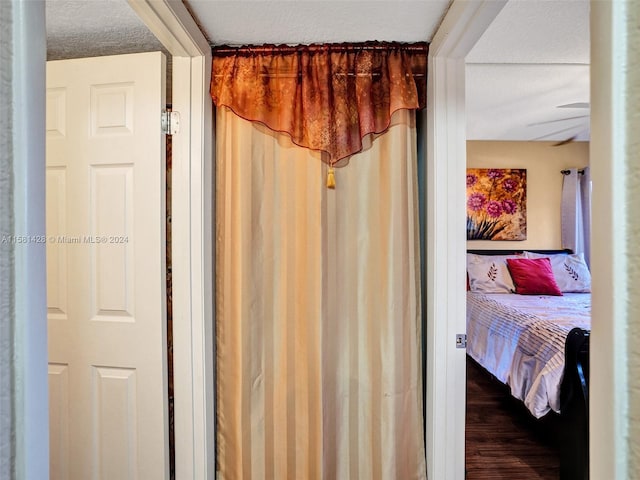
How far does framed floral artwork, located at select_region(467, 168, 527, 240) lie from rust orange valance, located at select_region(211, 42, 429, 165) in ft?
9.13

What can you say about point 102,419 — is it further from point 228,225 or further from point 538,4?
point 538,4

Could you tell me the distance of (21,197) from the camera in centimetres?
48

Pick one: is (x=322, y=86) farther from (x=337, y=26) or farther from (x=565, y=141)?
→ (x=565, y=141)

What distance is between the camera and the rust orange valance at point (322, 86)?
4.36 ft

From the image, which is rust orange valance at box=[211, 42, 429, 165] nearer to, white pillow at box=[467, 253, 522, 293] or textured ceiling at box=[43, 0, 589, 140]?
textured ceiling at box=[43, 0, 589, 140]

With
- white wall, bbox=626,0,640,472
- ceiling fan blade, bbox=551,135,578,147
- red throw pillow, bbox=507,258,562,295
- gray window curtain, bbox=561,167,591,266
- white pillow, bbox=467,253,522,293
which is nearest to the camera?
white wall, bbox=626,0,640,472

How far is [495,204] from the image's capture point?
3742 mm

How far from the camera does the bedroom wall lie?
12.4 feet

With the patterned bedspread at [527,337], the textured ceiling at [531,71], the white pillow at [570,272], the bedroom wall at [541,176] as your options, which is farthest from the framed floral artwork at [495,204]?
the patterned bedspread at [527,337]

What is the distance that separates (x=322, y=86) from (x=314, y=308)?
0.94 metres

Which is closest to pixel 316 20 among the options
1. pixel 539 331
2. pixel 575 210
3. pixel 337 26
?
pixel 337 26

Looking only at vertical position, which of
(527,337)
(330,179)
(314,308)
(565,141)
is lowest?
(527,337)

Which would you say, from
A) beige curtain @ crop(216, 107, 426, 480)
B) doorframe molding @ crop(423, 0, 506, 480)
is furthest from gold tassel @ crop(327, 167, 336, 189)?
doorframe molding @ crop(423, 0, 506, 480)

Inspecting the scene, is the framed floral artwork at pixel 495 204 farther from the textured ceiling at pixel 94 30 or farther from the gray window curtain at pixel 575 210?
the textured ceiling at pixel 94 30
